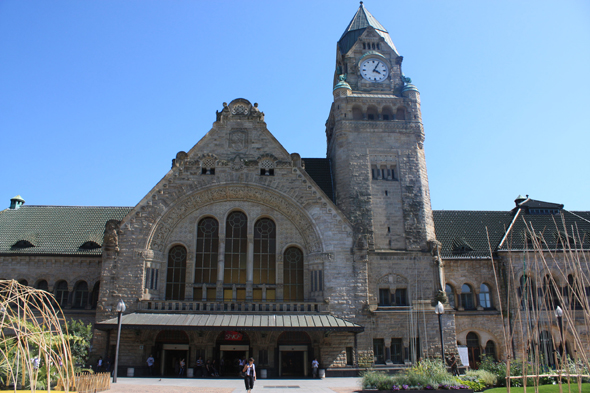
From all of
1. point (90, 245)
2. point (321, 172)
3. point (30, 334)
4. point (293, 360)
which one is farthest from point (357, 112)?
point (30, 334)

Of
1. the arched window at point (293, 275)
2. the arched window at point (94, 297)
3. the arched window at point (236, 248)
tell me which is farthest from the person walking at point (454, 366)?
the arched window at point (94, 297)

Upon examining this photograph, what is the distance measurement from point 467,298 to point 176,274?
21.9 m

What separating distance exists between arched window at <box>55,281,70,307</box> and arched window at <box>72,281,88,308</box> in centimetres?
60

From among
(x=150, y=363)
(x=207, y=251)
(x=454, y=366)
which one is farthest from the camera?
(x=207, y=251)

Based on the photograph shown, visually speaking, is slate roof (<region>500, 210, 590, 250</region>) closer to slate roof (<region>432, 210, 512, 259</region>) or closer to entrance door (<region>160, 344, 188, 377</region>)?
slate roof (<region>432, 210, 512, 259</region>)

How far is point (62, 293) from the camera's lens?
1273 inches

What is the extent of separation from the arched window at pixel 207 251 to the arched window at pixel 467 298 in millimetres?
18901

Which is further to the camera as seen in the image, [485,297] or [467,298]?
[485,297]

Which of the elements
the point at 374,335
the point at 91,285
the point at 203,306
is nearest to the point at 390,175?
the point at 374,335

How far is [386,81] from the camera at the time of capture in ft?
120

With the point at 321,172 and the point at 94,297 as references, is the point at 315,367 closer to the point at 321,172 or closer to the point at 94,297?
the point at 321,172

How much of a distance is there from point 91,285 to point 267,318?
1447cm

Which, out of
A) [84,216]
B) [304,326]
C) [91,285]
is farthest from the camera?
[84,216]

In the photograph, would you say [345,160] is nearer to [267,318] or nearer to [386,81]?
[386,81]
